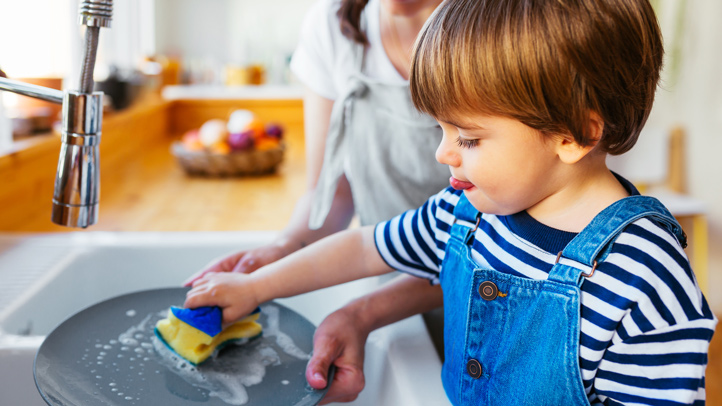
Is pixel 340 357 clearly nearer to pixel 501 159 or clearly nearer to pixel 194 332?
pixel 194 332

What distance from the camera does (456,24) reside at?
0.61 metres

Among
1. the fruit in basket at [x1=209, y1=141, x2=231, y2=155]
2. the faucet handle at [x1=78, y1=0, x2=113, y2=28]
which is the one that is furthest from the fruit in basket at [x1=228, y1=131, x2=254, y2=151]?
the faucet handle at [x1=78, y1=0, x2=113, y2=28]

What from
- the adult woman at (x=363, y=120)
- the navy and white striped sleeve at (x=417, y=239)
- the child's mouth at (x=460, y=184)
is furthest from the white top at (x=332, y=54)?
the child's mouth at (x=460, y=184)

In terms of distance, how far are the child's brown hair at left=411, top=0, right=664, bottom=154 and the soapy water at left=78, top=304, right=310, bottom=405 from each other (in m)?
0.38

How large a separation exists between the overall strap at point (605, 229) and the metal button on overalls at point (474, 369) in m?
0.13

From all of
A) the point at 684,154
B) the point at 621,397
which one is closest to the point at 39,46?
the point at 621,397

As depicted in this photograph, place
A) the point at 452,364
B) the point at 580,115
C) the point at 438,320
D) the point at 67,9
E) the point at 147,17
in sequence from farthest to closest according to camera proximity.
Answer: the point at 147,17, the point at 67,9, the point at 438,320, the point at 452,364, the point at 580,115

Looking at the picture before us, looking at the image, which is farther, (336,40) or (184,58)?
(184,58)

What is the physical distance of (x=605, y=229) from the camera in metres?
0.61

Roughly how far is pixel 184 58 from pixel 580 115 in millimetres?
5372

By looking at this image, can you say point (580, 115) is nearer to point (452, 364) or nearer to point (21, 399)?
point (452, 364)

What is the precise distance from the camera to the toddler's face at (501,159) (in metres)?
0.61

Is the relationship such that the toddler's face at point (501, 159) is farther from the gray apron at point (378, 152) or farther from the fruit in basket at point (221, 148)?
the fruit in basket at point (221, 148)

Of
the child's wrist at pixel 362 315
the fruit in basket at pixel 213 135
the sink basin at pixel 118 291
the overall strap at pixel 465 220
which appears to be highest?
the overall strap at pixel 465 220
